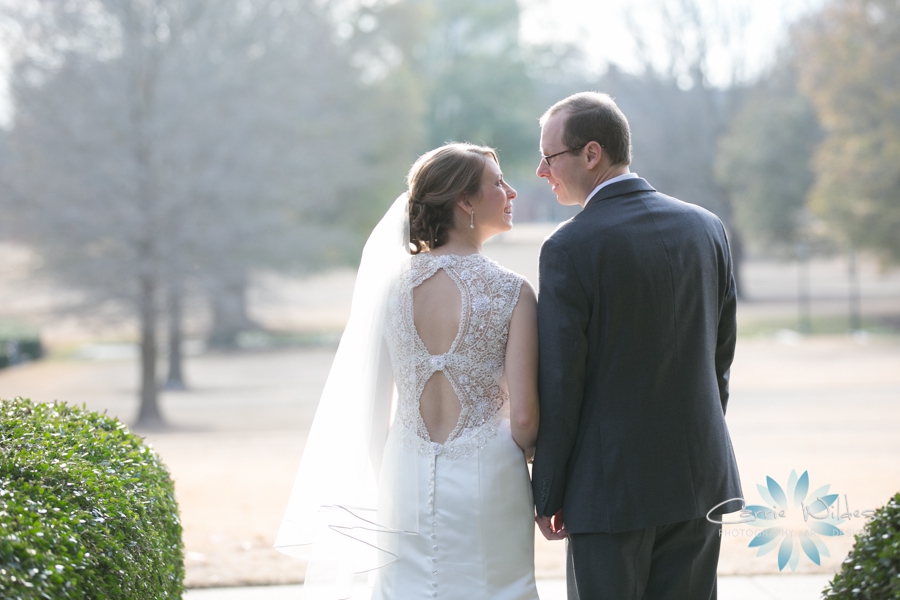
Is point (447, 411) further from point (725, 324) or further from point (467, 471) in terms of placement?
point (725, 324)

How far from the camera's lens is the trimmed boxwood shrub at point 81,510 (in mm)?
2180

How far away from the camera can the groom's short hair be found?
2.59 m

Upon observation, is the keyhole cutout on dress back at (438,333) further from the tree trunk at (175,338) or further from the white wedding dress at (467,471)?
the tree trunk at (175,338)

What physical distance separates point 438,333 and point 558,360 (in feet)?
1.38

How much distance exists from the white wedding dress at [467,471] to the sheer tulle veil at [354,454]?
127mm

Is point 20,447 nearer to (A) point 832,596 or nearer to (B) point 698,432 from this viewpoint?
(B) point 698,432

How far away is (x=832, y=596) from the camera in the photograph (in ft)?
7.59

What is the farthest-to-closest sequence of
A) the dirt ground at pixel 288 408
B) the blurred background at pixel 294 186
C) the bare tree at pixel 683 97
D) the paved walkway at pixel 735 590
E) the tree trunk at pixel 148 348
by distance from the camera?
the bare tree at pixel 683 97 → the tree trunk at pixel 148 348 → the blurred background at pixel 294 186 → the dirt ground at pixel 288 408 → the paved walkway at pixel 735 590

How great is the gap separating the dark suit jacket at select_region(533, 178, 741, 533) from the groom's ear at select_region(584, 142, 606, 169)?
9 cm

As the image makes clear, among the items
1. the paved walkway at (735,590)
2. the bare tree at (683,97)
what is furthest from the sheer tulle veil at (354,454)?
the bare tree at (683,97)

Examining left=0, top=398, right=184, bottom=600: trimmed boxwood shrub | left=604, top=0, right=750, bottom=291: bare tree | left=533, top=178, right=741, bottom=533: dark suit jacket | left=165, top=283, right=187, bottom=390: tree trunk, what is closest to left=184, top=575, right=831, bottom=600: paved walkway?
left=0, top=398, right=184, bottom=600: trimmed boxwood shrub

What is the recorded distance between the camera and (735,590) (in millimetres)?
4254

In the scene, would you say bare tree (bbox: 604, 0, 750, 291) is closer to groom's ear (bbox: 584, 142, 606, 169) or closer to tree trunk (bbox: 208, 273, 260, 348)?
tree trunk (bbox: 208, 273, 260, 348)

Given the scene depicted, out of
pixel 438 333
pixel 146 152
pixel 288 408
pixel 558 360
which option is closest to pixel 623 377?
pixel 558 360
